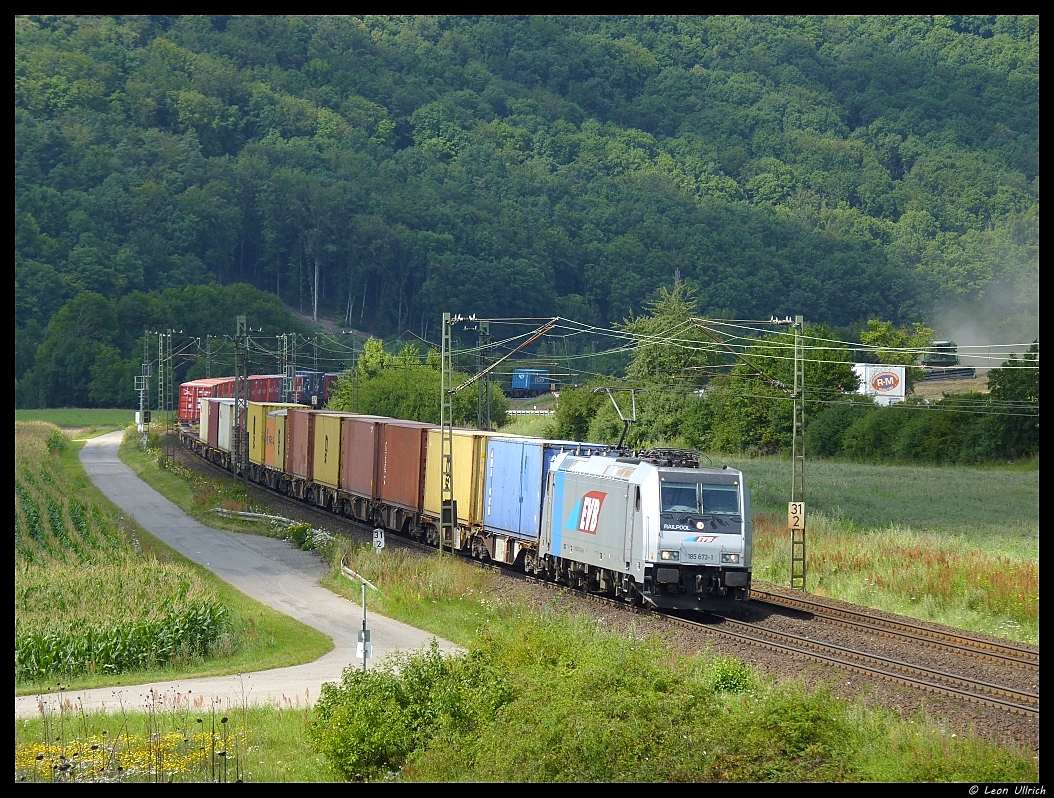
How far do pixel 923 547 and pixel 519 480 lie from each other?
36.5 ft

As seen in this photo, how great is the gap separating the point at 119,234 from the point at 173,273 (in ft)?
37.2

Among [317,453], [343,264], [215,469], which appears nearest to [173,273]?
[343,264]

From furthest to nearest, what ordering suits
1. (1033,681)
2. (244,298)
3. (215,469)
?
(244,298), (215,469), (1033,681)

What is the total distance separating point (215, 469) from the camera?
69625mm

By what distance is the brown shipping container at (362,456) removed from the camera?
1642 inches

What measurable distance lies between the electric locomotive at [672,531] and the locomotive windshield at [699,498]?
0.02 meters

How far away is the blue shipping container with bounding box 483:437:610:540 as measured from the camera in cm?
2934

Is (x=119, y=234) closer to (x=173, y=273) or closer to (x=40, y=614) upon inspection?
(x=173, y=273)

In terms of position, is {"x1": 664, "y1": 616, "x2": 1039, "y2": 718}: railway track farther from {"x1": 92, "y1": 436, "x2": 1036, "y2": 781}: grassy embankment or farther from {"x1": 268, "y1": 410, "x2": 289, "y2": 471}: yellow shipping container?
{"x1": 268, "y1": 410, "x2": 289, "y2": 471}: yellow shipping container

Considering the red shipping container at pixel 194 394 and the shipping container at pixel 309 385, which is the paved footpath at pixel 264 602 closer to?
the red shipping container at pixel 194 394

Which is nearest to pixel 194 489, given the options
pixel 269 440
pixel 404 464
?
pixel 269 440

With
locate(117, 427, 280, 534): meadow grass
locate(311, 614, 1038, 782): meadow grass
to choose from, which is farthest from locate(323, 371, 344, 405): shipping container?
locate(311, 614, 1038, 782): meadow grass

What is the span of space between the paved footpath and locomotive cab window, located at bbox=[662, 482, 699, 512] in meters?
5.23

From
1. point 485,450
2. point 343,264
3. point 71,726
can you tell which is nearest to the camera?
point 71,726
